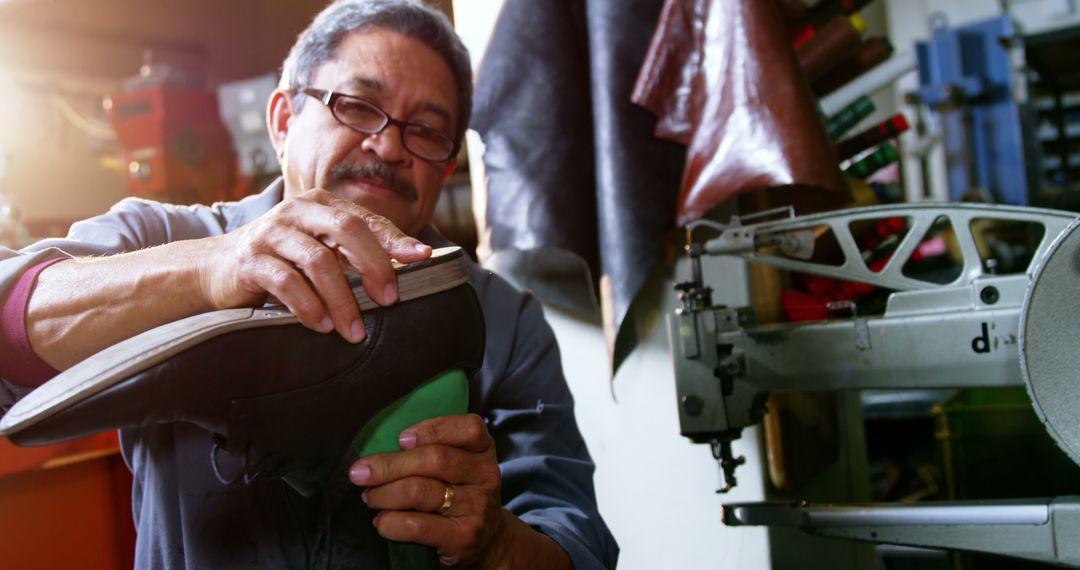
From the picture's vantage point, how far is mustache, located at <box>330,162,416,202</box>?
82cm

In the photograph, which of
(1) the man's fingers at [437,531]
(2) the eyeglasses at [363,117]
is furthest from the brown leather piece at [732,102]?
(1) the man's fingers at [437,531]

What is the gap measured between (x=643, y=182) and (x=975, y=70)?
3.10m

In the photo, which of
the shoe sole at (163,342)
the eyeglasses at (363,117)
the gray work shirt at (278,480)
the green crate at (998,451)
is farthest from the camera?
the green crate at (998,451)

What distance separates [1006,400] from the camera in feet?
5.06

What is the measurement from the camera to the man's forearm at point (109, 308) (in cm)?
53

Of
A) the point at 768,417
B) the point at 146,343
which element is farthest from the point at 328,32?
the point at 768,417

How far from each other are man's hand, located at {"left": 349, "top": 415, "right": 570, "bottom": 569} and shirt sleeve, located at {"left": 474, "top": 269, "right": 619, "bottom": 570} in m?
0.17

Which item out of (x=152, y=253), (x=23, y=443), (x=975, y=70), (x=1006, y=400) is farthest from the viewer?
(x=975, y=70)

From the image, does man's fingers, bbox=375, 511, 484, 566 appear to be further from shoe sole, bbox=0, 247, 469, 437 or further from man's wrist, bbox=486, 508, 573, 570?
shoe sole, bbox=0, 247, 469, 437

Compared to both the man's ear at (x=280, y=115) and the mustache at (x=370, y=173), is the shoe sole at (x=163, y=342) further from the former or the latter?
the man's ear at (x=280, y=115)

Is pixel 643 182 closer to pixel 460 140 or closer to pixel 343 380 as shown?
pixel 460 140

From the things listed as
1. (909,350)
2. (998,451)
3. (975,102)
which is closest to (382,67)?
(909,350)

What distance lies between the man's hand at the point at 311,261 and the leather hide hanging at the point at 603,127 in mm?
625

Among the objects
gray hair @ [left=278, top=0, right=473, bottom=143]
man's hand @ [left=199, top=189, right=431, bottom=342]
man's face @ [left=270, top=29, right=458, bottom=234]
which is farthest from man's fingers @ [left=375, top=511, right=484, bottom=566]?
gray hair @ [left=278, top=0, right=473, bottom=143]
